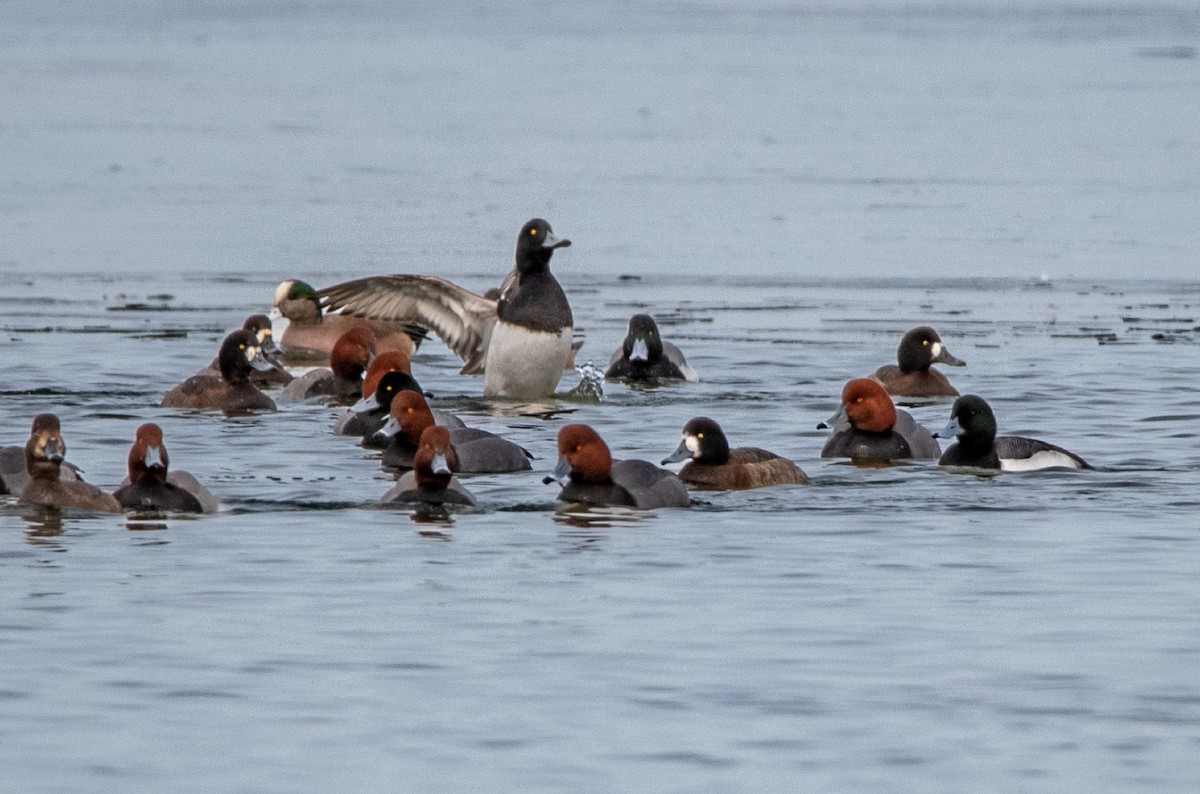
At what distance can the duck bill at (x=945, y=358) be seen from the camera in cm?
1472

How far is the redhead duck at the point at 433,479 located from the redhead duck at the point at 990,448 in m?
2.65

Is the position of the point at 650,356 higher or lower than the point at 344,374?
higher

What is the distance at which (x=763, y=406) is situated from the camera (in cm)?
1391

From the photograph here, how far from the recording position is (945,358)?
14.9m

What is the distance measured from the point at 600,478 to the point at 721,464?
34.0 inches

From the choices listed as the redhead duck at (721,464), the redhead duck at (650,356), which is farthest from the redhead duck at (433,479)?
the redhead duck at (650,356)

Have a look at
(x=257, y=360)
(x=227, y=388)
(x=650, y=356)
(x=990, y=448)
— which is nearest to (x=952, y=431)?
(x=990, y=448)

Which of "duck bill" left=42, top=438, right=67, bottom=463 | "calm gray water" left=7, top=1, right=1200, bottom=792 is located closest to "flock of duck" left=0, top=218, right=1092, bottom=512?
"duck bill" left=42, top=438, right=67, bottom=463

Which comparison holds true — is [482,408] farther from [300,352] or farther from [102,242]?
[102,242]

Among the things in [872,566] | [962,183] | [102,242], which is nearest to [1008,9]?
[962,183]

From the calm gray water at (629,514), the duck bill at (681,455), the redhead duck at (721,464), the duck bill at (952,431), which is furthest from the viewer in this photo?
the duck bill at (952,431)

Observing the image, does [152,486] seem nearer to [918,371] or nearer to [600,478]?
[600,478]

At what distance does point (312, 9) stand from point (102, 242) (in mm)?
54018

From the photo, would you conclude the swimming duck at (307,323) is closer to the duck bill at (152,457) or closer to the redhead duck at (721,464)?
the redhead duck at (721,464)
